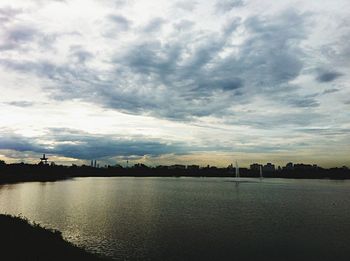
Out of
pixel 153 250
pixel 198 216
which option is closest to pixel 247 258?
pixel 153 250

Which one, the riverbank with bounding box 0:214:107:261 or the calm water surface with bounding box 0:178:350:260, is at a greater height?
the riverbank with bounding box 0:214:107:261

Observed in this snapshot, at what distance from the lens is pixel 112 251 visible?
33.9 metres

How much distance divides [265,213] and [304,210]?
11816mm

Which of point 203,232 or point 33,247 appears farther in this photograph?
point 203,232

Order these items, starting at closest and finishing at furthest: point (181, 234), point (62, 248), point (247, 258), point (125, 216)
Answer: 1. point (62, 248)
2. point (247, 258)
3. point (181, 234)
4. point (125, 216)

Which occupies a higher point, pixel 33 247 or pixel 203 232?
pixel 33 247

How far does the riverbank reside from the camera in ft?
85.5

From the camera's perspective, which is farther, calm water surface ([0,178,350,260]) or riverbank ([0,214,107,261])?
calm water surface ([0,178,350,260])

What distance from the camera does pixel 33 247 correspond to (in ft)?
93.2

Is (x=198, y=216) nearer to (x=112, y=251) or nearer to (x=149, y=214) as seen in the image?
(x=149, y=214)

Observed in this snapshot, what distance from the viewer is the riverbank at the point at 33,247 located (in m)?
26.1

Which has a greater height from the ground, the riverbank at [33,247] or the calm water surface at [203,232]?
the riverbank at [33,247]

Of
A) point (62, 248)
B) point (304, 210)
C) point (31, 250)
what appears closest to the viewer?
point (31, 250)

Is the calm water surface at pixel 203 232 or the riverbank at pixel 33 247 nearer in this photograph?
the riverbank at pixel 33 247
